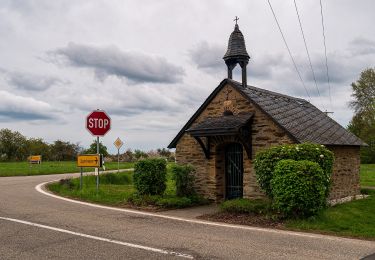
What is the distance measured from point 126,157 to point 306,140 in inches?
2198

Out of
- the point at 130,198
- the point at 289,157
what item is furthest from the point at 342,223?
the point at 130,198

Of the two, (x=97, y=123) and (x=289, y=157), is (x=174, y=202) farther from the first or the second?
(x=97, y=123)

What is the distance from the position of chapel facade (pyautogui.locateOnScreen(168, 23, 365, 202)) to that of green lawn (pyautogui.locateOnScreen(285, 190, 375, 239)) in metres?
2.66

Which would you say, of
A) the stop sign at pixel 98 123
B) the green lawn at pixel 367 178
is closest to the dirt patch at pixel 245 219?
the stop sign at pixel 98 123

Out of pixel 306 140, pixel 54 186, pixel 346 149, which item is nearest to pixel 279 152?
pixel 306 140

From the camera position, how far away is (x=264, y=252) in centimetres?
689

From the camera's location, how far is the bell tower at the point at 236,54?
15.5 meters

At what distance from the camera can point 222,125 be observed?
1352cm

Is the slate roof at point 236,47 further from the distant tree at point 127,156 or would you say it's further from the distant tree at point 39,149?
the distant tree at point 39,149

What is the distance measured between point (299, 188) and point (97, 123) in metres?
8.56

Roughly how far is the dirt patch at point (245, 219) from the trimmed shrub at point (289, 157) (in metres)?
1.00

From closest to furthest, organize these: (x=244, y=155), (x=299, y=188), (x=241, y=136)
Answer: (x=299, y=188) < (x=241, y=136) < (x=244, y=155)

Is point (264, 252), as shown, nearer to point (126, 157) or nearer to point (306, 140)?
point (306, 140)

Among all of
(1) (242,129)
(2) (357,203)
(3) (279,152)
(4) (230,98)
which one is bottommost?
(2) (357,203)
